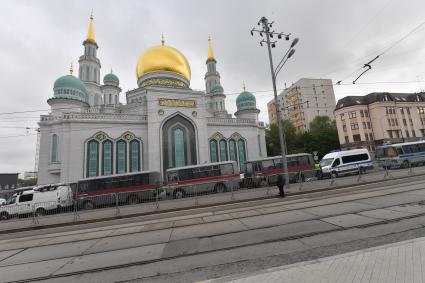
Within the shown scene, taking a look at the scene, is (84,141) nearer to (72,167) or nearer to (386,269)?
(72,167)

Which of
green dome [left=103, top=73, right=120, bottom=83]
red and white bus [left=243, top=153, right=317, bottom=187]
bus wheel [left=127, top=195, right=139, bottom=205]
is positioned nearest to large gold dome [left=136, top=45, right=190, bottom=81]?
green dome [left=103, top=73, right=120, bottom=83]

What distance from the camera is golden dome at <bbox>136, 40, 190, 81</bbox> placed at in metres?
36.9

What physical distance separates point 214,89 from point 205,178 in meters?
29.4

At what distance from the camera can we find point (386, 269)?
3277mm

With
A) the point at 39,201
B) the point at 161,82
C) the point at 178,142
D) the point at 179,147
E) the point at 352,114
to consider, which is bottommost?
the point at 39,201

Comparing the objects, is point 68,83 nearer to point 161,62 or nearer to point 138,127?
point 138,127

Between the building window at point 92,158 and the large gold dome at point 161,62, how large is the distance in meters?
15.1

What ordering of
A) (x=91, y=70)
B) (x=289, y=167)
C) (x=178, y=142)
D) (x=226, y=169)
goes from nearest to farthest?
(x=226, y=169), (x=289, y=167), (x=178, y=142), (x=91, y=70)

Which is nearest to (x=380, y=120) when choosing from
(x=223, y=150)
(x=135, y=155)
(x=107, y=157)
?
(x=223, y=150)

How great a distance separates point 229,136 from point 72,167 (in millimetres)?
21909

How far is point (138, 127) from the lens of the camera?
30.8m

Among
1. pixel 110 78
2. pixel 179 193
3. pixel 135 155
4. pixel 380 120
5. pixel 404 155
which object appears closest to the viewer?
pixel 179 193

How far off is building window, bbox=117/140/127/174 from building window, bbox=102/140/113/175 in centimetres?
97

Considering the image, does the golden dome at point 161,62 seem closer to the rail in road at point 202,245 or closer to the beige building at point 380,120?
the rail in road at point 202,245
